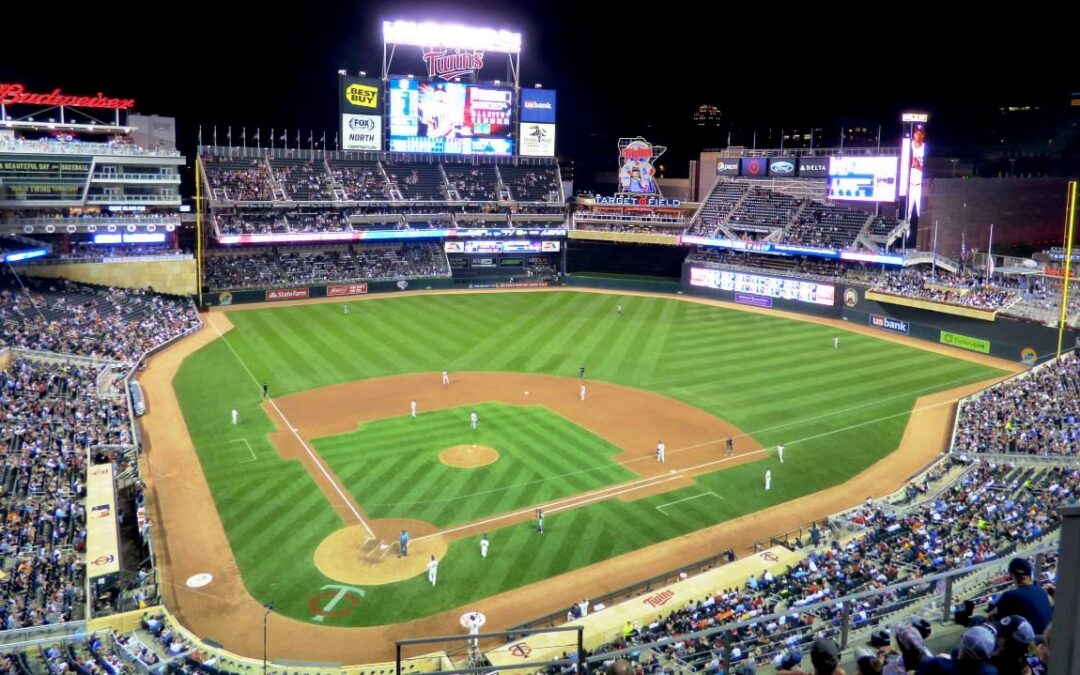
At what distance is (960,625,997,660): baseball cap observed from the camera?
498 cm

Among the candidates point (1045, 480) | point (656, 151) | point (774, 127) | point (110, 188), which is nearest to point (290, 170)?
point (110, 188)

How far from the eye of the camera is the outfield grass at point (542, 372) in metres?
22.2

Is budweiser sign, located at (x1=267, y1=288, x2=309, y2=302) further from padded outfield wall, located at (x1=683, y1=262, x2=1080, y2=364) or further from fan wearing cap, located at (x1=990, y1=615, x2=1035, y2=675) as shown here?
fan wearing cap, located at (x1=990, y1=615, x2=1035, y2=675)

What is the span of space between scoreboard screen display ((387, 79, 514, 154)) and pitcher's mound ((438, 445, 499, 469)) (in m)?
44.0

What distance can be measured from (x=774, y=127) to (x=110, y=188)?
83.3 m

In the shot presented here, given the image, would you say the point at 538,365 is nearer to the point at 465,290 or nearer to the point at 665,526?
the point at 665,526

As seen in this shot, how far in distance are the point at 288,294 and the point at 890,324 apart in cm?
4213

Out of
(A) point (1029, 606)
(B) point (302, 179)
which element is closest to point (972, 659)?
(A) point (1029, 606)

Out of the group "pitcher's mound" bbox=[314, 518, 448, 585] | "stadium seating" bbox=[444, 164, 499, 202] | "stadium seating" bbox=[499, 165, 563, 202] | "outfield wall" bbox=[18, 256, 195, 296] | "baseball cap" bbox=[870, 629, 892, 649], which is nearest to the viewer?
"baseball cap" bbox=[870, 629, 892, 649]

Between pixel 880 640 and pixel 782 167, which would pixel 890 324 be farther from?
pixel 880 640

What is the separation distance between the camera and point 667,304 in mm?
61094

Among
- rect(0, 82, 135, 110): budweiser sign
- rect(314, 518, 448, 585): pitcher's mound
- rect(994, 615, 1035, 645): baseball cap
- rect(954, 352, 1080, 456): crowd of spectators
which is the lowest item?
rect(314, 518, 448, 585): pitcher's mound

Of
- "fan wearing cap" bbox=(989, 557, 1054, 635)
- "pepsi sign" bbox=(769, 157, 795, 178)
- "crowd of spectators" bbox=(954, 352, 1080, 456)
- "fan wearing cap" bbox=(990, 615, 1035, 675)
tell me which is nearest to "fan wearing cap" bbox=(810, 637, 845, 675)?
"fan wearing cap" bbox=(990, 615, 1035, 675)

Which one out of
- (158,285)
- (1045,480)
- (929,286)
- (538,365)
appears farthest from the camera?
(158,285)
